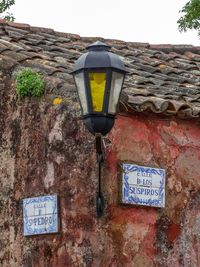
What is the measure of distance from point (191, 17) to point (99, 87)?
12.0m

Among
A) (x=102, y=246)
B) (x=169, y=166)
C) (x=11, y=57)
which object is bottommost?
(x=102, y=246)

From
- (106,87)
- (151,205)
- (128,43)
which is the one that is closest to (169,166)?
(151,205)

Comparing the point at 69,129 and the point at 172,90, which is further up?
the point at 172,90

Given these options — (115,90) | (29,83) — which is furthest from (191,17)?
(115,90)

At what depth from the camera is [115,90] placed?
6820 mm

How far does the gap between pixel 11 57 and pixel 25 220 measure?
169cm

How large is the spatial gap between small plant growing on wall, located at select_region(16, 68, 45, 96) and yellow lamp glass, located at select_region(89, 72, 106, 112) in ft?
4.31

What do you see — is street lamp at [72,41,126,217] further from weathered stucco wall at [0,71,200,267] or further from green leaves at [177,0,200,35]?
green leaves at [177,0,200,35]

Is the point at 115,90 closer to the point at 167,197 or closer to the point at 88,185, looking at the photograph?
the point at 88,185

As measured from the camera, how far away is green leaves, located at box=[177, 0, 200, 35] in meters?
18.4

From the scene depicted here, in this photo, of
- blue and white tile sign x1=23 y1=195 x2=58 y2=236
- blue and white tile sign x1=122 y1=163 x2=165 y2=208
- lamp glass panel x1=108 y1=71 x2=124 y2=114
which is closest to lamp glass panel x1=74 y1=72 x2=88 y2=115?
lamp glass panel x1=108 y1=71 x2=124 y2=114

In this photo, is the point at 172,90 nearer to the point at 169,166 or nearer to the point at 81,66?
the point at 169,166

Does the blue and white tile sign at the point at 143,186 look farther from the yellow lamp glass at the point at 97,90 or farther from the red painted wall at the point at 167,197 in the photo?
the yellow lamp glass at the point at 97,90

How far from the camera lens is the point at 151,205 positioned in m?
7.63
